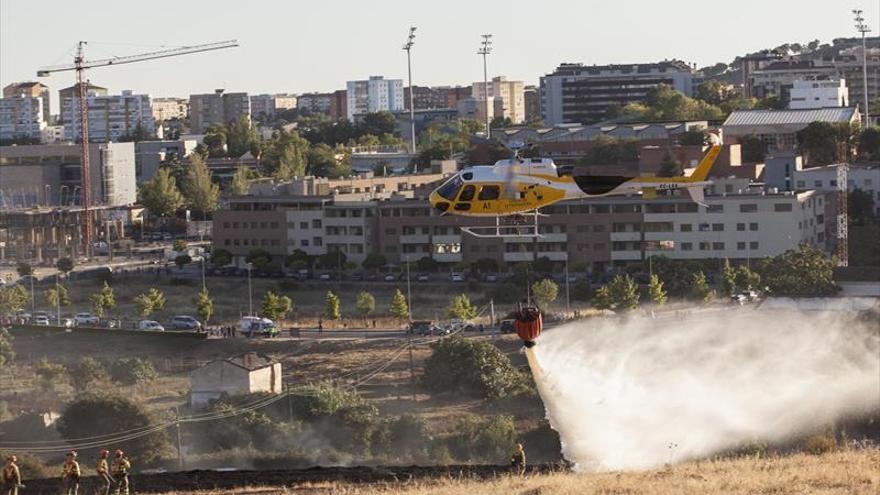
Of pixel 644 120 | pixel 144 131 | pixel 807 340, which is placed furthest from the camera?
pixel 144 131

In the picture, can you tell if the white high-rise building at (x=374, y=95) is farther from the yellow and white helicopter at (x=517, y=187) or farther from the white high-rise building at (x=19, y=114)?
the yellow and white helicopter at (x=517, y=187)

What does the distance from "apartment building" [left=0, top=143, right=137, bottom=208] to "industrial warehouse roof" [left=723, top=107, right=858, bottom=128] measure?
794 inches

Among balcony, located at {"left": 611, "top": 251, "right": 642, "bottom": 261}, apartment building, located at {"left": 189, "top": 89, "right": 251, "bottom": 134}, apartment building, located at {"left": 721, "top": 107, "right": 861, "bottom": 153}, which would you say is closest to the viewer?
balcony, located at {"left": 611, "top": 251, "right": 642, "bottom": 261}

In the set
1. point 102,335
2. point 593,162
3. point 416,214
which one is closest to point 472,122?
point 593,162

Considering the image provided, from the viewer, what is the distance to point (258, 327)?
97.5ft

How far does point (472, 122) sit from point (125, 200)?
25093mm

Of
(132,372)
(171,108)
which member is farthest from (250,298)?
(171,108)

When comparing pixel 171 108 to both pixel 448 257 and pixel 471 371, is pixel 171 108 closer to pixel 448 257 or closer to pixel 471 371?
pixel 448 257

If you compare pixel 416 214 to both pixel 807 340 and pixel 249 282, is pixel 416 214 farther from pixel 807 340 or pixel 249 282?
pixel 807 340

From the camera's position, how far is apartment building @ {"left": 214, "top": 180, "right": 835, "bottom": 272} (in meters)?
34.8

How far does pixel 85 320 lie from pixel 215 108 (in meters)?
78.1

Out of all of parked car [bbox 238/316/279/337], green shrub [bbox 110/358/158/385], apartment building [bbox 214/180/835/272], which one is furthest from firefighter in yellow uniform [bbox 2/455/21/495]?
apartment building [bbox 214/180/835/272]

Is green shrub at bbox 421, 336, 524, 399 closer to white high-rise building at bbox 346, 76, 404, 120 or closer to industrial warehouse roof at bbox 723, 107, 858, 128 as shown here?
industrial warehouse roof at bbox 723, 107, 858, 128

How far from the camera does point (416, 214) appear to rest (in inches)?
1484
